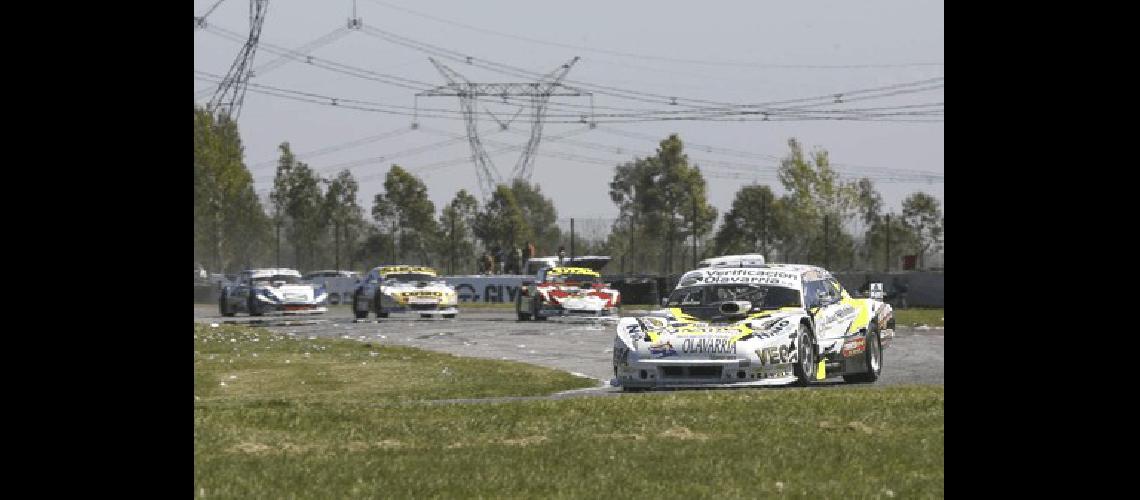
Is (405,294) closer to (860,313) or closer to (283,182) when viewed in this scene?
(860,313)

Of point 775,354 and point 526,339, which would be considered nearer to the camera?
point 775,354

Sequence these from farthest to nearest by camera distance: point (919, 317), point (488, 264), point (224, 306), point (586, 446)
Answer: point (488, 264) → point (224, 306) → point (919, 317) → point (586, 446)

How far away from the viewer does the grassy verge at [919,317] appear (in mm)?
36584

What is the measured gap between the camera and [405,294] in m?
41.2

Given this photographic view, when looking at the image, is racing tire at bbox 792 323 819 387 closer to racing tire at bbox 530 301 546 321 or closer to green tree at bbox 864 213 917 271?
racing tire at bbox 530 301 546 321

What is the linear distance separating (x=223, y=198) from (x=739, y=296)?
3463 inches

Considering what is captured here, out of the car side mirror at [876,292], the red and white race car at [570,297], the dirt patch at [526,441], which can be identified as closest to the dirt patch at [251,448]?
the dirt patch at [526,441]

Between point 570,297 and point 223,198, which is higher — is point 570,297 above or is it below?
below

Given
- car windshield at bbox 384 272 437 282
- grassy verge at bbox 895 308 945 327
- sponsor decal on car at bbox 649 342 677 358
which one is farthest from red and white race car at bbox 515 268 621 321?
sponsor decal on car at bbox 649 342 677 358

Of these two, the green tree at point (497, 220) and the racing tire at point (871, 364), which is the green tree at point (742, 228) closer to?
the green tree at point (497, 220)

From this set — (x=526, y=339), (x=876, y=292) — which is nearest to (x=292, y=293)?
(x=526, y=339)

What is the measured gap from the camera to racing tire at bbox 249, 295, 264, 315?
41772 mm

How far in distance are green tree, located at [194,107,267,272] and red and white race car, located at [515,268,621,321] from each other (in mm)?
62767

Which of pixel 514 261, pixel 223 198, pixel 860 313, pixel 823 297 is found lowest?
pixel 860 313
